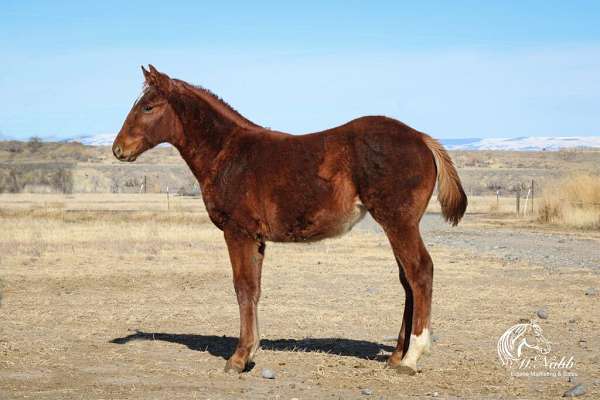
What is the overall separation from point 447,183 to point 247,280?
2.31 metres

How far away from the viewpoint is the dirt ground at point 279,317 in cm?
793

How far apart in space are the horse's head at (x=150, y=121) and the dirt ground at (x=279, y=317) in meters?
2.34

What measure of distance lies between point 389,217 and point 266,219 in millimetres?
1304

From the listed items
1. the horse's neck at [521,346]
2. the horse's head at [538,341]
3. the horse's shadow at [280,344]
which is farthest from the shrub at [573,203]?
the horse's shadow at [280,344]

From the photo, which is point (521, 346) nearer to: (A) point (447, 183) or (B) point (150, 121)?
(A) point (447, 183)

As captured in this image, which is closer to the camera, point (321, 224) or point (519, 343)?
point (321, 224)

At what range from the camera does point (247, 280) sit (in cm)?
877

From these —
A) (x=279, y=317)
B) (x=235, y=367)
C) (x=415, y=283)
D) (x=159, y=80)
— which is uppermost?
(x=159, y=80)

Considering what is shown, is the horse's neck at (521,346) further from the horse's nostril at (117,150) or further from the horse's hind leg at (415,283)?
the horse's nostril at (117,150)

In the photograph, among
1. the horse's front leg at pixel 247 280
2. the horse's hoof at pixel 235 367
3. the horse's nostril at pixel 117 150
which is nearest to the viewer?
the horse's hoof at pixel 235 367

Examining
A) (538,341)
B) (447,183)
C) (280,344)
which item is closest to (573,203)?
(538,341)

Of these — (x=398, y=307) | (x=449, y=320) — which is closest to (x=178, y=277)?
(x=398, y=307)

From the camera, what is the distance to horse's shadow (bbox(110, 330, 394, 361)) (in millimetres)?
9461

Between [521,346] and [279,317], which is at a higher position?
[521,346]
